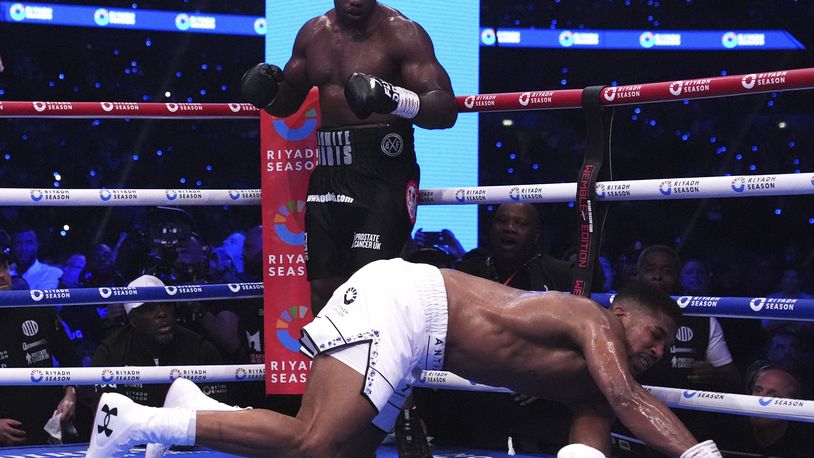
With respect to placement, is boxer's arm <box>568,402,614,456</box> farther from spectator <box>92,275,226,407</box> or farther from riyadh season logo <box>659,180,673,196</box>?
spectator <box>92,275,226,407</box>

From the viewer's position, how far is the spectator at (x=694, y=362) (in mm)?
3166

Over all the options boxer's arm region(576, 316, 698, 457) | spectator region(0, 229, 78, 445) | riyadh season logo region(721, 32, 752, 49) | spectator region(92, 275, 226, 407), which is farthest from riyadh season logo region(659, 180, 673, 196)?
riyadh season logo region(721, 32, 752, 49)

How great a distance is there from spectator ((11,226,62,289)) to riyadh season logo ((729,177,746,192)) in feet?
16.8

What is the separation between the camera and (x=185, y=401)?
2561mm

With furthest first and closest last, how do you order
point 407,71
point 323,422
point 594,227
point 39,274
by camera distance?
point 39,274, point 407,71, point 594,227, point 323,422

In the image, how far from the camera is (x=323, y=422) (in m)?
2.39

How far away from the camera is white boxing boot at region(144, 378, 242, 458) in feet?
8.26

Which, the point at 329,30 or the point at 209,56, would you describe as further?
the point at 209,56

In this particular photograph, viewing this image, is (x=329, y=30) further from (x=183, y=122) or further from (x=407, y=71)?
(x=183, y=122)

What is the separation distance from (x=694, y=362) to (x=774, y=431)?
403mm

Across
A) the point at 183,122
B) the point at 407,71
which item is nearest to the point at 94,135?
the point at 183,122

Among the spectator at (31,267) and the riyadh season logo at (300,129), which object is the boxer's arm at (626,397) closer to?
the riyadh season logo at (300,129)

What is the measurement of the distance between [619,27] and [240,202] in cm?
678

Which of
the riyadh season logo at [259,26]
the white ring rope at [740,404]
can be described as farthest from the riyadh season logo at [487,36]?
the white ring rope at [740,404]
